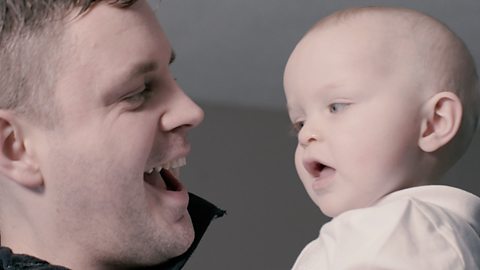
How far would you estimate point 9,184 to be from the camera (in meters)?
1.35

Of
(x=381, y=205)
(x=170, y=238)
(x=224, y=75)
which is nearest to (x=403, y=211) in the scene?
(x=381, y=205)

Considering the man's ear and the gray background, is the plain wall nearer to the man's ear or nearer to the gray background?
the gray background

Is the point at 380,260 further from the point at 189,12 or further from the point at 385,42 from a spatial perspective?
the point at 189,12

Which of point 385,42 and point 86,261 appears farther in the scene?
point 86,261

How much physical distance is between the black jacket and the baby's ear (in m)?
0.41

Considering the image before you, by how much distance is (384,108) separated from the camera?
1139 mm

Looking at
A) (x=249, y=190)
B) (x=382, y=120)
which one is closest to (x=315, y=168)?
(x=382, y=120)

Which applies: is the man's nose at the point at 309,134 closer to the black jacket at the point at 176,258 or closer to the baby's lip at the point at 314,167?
the baby's lip at the point at 314,167

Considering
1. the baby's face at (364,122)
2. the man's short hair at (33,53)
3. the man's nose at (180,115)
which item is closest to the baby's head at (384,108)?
the baby's face at (364,122)

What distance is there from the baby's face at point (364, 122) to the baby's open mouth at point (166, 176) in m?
0.26

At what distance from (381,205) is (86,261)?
468 mm

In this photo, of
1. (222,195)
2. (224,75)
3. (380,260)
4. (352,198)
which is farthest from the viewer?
(222,195)

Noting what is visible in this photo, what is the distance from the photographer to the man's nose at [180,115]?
4.27ft

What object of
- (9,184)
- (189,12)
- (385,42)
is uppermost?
(385,42)
